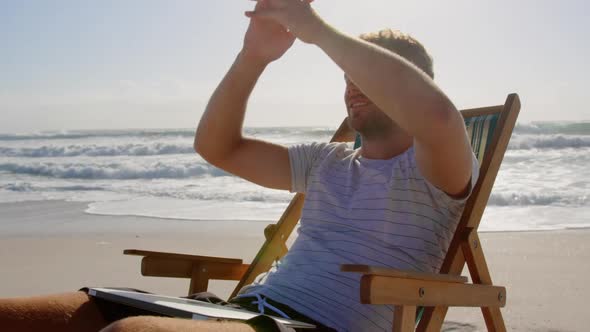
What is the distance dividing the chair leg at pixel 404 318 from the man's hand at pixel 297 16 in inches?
29.1

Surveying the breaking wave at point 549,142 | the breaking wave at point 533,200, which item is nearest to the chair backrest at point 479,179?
the breaking wave at point 533,200

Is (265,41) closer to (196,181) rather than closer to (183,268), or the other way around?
(183,268)

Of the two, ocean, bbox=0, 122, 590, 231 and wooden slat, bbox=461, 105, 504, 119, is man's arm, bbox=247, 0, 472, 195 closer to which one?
wooden slat, bbox=461, 105, 504, 119

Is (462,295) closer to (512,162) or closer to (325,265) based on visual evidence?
(325,265)

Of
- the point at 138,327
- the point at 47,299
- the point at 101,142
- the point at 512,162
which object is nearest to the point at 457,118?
the point at 138,327

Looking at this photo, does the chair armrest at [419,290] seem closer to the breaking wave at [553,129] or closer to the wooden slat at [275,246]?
the wooden slat at [275,246]

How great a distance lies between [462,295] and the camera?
2.20 metres

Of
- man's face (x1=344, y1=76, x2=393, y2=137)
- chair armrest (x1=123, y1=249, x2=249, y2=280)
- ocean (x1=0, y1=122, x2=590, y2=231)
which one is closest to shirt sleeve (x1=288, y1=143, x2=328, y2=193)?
man's face (x1=344, y1=76, x2=393, y2=137)

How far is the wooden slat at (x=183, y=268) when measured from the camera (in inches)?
111

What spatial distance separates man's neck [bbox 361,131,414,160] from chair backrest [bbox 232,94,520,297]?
27 cm

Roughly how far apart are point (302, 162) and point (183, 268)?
2.02 feet

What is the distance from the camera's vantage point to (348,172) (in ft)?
8.48

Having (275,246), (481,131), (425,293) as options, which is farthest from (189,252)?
(425,293)

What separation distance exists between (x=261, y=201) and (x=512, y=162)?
18.3 feet
